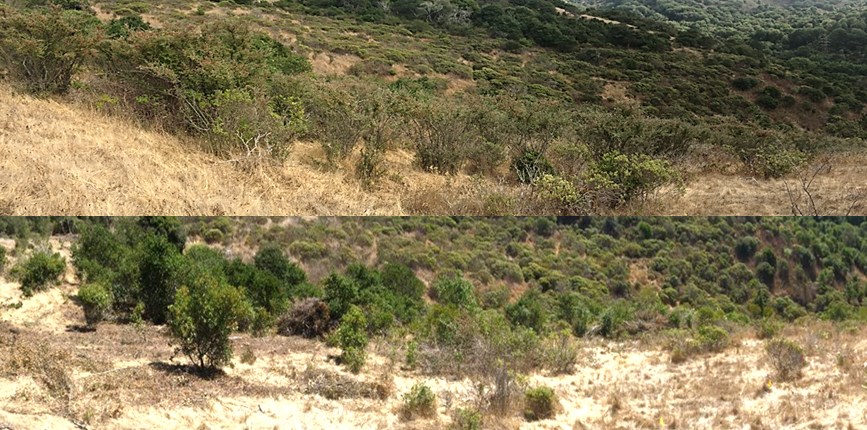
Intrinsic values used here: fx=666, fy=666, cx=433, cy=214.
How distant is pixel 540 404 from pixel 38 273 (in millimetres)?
12073

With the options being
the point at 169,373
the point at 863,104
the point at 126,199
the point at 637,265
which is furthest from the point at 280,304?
the point at 863,104

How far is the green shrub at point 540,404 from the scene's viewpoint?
10.6 m

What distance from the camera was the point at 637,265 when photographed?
41625 millimetres

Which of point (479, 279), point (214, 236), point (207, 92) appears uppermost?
point (207, 92)

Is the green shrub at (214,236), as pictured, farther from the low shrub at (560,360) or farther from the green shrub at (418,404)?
the green shrub at (418,404)

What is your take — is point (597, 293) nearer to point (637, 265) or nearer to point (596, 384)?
point (637, 265)

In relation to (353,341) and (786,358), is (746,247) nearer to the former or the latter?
(786,358)

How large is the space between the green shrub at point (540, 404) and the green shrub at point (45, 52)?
984 cm

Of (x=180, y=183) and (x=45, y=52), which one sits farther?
(x=45, y=52)

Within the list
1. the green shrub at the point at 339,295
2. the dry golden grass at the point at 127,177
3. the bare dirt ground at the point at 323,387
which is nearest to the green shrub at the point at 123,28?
the dry golden grass at the point at 127,177

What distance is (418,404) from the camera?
10016 millimetres

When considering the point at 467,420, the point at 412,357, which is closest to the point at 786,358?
the point at 467,420

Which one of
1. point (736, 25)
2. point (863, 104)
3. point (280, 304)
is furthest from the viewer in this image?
point (736, 25)

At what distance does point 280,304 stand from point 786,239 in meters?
35.4
